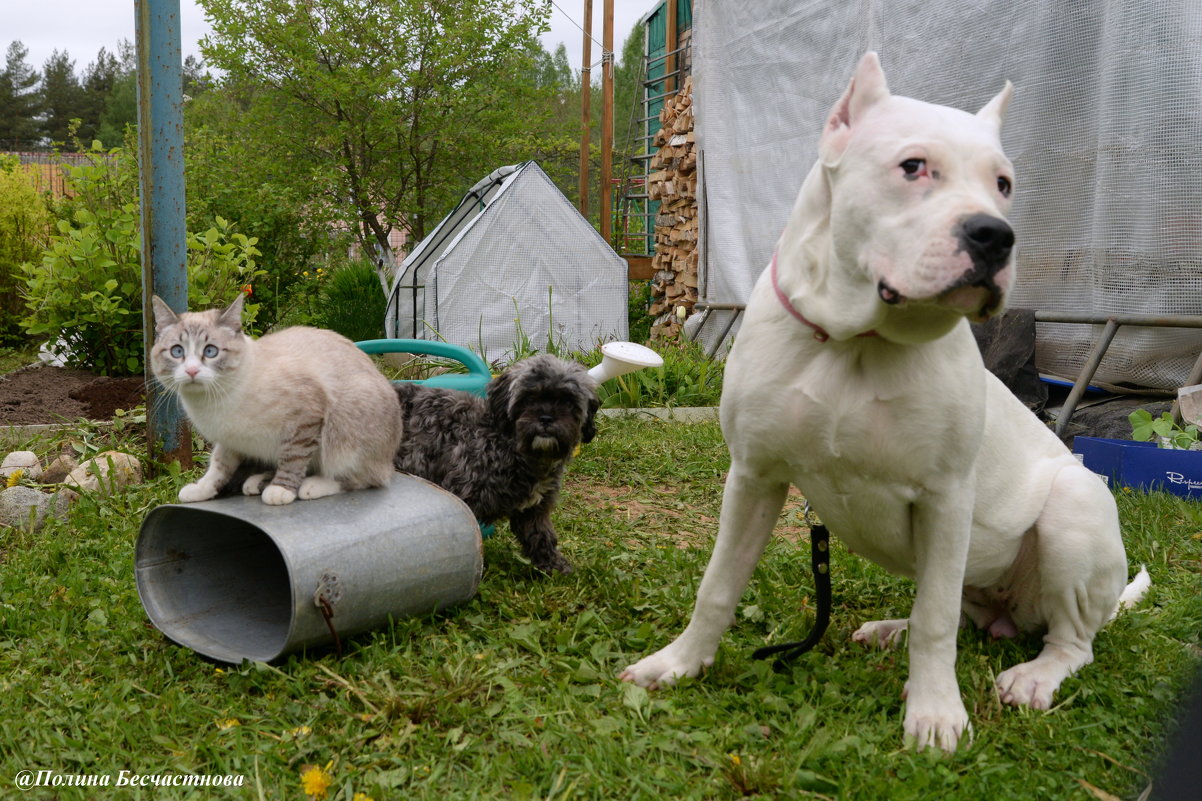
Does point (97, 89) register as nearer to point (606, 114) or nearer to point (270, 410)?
point (606, 114)

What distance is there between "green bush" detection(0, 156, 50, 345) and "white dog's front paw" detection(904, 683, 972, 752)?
9475 millimetres

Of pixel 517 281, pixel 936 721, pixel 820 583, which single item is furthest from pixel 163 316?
pixel 517 281

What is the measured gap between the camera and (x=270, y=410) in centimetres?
296

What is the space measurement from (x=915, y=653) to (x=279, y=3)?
1209 cm

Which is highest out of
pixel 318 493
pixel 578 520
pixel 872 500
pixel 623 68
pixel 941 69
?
pixel 623 68

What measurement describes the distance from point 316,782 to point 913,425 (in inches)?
61.0

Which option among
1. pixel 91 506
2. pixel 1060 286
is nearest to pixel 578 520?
pixel 91 506

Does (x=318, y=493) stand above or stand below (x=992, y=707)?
above

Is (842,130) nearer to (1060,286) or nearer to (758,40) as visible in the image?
(1060,286)

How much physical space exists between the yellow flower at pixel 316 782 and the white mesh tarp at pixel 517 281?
6215 mm

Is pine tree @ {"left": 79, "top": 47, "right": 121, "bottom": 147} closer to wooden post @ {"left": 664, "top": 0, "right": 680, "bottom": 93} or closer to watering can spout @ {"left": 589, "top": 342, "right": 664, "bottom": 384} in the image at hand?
wooden post @ {"left": 664, "top": 0, "right": 680, "bottom": 93}

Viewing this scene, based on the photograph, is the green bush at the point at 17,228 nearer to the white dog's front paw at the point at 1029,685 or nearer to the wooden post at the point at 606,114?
the wooden post at the point at 606,114

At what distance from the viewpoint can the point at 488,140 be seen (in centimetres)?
1255

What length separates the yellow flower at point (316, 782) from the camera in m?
2.01
